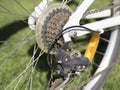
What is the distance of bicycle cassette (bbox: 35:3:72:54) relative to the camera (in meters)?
2.50

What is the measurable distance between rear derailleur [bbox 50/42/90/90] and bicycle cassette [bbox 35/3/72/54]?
0.49ft

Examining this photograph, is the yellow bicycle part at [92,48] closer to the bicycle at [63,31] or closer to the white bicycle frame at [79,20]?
the bicycle at [63,31]

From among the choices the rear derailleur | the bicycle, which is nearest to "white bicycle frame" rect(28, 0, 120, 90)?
the bicycle

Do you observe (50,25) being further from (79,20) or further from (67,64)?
(67,64)

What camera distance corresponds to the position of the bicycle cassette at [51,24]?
250cm

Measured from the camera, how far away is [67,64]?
94.7 inches

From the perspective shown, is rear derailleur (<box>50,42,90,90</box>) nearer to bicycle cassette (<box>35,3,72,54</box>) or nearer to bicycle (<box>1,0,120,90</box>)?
bicycle (<box>1,0,120,90</box>)

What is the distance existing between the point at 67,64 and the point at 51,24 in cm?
33

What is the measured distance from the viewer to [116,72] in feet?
10.8

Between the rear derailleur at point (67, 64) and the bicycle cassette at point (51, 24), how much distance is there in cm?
15

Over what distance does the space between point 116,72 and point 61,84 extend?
944 mm

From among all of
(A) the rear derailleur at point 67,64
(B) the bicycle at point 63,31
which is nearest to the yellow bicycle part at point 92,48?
(B) the bicycle at point 63,31

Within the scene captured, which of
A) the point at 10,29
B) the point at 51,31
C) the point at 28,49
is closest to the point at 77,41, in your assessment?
the point at 28,49

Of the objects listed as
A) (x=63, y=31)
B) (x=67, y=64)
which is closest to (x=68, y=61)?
(x=67, y=64)
